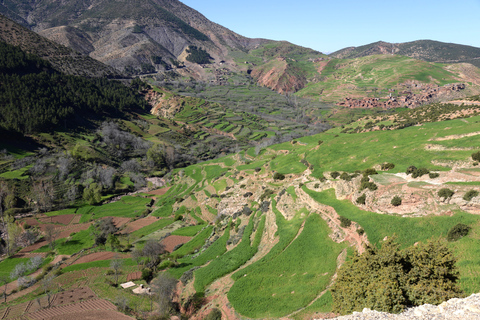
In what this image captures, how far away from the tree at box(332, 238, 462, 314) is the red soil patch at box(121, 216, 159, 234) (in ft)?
241

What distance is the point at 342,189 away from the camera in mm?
42719

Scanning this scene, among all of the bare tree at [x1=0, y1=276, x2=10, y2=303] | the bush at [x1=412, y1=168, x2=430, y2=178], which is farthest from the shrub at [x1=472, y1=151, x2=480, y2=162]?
the bare tree at [x1=0, y1=276, x2=10, y2=303]

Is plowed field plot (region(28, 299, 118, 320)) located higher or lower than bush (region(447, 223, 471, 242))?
lower

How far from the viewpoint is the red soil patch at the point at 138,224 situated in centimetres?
8219

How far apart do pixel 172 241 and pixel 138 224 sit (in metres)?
24.9

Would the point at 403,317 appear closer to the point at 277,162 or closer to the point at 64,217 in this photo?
the point at 277,162

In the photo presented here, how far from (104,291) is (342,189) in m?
46.6

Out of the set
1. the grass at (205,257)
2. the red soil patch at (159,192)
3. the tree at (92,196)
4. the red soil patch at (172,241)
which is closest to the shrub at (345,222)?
the grass at (205,257)

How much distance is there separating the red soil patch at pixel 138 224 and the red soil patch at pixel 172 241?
63.3 feet

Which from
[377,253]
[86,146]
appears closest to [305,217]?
[377,253]

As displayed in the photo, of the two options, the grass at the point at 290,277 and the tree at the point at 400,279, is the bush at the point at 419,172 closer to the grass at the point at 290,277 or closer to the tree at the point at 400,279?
the grass at the point at 290,277

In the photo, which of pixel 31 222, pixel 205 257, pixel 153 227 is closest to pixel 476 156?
pixel 205 257

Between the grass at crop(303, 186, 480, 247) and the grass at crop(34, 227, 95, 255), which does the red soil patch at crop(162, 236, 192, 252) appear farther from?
the grass at crop(303, 186, 480, 247)

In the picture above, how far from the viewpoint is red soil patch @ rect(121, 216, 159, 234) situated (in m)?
82.2
